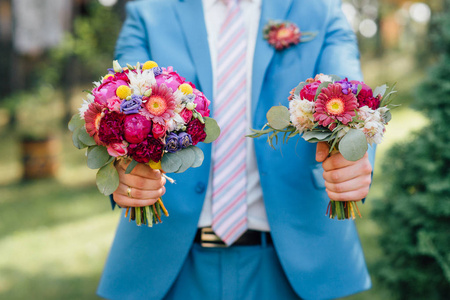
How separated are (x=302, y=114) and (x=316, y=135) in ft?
0.27

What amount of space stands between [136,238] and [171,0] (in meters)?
1.07

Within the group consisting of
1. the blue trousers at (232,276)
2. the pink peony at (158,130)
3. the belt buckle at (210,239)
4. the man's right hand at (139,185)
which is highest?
the pink peony at (158,130)

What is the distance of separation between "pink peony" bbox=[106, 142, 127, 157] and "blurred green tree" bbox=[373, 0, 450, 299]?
1970mm

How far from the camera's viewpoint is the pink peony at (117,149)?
5.08ft

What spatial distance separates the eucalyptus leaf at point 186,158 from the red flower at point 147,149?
7 centimetres

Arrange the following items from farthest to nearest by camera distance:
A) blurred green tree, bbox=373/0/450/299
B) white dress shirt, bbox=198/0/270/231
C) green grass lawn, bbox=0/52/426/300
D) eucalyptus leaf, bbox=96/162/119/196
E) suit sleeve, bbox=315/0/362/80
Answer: green grass lawn, bbox=0/52/426/300 → blurred green tree, bbox=373/0/450/299 → white dress shirt, bbox=198/0/270/231 → suit sleeve, bbox=315/0/362/80 → eucalyptus leaf, bbox=96/162/119/196

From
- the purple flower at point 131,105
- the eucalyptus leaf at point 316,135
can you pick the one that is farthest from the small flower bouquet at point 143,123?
the eucalyptus leaf at point 316,135

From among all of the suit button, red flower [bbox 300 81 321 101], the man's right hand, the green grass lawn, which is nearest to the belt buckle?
the suit button

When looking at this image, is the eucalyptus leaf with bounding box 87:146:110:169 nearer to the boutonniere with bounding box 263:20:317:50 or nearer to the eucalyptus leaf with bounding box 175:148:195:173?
the eucalyptus leaf with bounding box 175:148:195:173

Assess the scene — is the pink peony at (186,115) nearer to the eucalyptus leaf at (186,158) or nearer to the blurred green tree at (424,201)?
the eucalyptus leaf at (186,158)

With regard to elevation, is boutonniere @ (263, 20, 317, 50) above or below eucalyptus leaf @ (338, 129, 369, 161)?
above

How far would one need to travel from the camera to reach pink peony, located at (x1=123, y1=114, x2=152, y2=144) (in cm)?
151

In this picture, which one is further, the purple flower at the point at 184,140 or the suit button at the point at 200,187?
the suit button at the point at 200,187

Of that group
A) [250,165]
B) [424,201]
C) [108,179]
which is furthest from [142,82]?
[424,201]
